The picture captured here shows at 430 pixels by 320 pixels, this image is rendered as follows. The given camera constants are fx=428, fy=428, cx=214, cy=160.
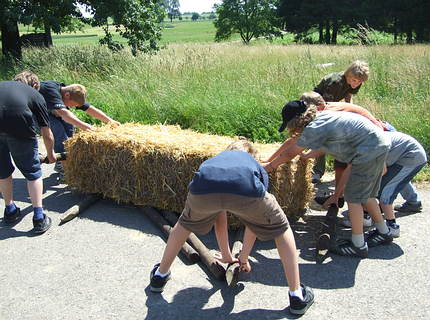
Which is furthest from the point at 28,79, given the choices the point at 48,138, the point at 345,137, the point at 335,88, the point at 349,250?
the point at 349,250

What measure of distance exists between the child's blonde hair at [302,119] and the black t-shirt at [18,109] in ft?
9.21

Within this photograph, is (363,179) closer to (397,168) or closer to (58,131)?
(397,168)

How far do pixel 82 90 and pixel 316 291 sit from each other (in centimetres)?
411

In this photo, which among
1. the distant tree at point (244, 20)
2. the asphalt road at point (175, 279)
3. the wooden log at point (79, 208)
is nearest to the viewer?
the asphalt road at point (175, 279)

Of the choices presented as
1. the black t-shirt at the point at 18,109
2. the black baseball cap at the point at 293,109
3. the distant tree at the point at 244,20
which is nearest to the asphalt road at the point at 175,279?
the black t-shirt at the point at 18,109

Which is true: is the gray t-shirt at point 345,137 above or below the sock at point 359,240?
above

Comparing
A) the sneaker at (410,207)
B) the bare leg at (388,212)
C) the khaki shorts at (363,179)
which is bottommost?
the sneaker at (410,207)

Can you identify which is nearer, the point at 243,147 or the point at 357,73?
the point at 243,147

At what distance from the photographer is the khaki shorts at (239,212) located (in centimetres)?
317

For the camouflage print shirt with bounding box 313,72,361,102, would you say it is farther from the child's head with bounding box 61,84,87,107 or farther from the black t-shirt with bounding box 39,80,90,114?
the black t-shirt with bounding box 39,80,90,114

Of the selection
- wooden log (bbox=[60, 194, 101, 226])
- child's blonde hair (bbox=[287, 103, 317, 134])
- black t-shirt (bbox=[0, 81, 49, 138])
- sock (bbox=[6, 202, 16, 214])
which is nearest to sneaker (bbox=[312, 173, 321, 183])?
child's blonde hair (bbox=[287, 103, 317, 134])

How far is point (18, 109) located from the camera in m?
4.56

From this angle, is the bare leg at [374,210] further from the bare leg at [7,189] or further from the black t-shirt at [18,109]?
the bare leg at [7,189]

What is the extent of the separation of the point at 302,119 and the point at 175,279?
1.84 m
